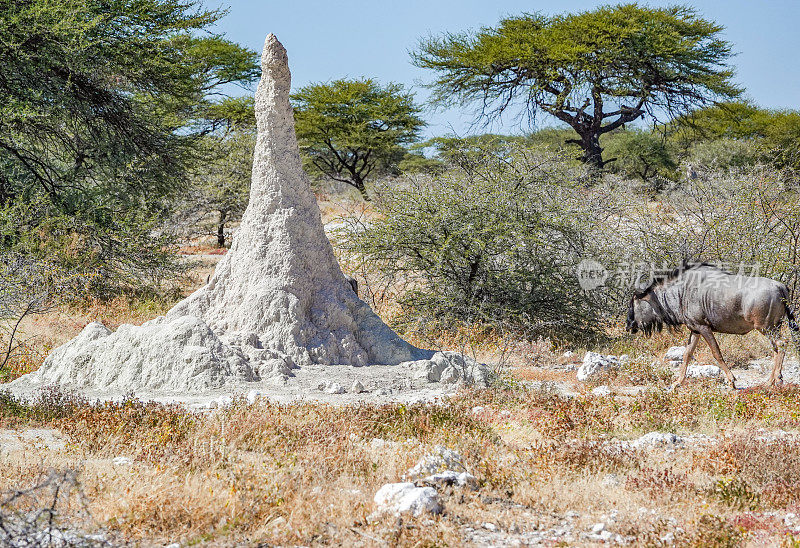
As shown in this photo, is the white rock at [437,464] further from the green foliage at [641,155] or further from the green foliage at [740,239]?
the green foliage at [641,155]

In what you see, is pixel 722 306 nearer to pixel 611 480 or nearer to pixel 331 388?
pixel 611 480

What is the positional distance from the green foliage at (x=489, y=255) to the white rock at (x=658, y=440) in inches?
246

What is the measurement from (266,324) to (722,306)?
218 inches

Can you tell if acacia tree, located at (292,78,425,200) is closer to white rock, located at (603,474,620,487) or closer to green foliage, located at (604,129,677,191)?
green foliage, located at (604,129,677,191)

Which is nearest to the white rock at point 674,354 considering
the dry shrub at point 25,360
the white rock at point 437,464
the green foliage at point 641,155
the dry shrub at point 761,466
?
the dry shrub at point 761,466

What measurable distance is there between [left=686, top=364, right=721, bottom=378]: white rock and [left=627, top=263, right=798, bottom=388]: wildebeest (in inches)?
25.4

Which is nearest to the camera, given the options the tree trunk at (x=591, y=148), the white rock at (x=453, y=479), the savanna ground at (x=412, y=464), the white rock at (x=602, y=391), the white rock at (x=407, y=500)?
the savanna ground at (x=412, y=464)

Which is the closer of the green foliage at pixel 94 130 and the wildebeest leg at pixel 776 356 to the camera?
the wildebeest leg at pixel 776 356

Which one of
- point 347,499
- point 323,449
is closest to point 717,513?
point 347,499

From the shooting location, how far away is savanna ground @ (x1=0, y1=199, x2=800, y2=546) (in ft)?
14.4

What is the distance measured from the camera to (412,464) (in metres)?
5.66

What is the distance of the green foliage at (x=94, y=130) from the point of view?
1469 centimetres
